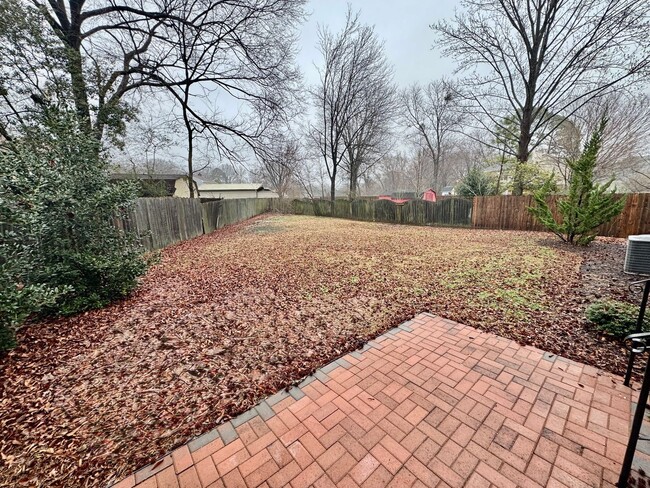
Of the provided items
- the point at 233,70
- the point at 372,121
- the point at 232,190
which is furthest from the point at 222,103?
the point at 232,190

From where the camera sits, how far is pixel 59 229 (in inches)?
133

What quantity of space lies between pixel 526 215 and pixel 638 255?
293 inches

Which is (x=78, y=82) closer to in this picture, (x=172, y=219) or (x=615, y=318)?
(x=172, y=219)

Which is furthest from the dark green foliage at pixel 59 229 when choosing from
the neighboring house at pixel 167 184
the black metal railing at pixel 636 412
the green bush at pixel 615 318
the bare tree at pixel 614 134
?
the bare tree at pixel 614 134

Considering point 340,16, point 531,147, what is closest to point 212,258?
point 531,147

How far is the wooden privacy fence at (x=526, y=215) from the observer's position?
8195 millimetres

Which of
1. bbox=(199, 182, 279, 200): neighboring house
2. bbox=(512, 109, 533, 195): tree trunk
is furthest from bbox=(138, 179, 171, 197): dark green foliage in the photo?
bbox=(199, 182, 279, 200): neighboring house

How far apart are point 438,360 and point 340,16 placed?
2176 cm

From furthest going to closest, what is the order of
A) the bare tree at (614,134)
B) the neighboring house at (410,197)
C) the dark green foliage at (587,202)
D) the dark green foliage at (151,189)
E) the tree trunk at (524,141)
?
the neighboring house at (410,197), the bare tree at (614,134), the dark green foliage at (151,189), the tree trunk at (524,141), the dark green foliage at (587,202)

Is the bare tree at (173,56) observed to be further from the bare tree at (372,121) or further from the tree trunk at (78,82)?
the bare tree at (372,121)

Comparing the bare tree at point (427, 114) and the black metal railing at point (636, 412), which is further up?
the bare tree at point (427, 114)

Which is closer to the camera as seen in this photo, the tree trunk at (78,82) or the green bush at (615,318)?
the green bush at (615,318)

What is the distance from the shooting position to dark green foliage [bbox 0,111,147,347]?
8.71 feet

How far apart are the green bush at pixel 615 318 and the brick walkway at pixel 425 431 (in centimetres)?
86
